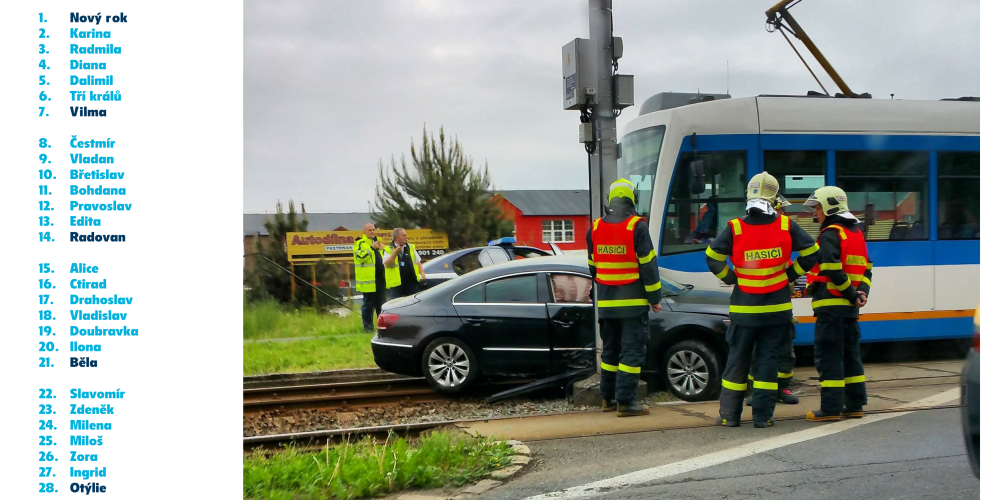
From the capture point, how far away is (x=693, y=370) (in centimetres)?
801

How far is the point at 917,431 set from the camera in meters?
6.39

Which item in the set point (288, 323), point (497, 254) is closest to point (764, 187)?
point (497, 254)

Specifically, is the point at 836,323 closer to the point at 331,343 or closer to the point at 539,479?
the point at 539,479

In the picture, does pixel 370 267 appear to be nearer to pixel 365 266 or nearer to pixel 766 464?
pixel 365 266

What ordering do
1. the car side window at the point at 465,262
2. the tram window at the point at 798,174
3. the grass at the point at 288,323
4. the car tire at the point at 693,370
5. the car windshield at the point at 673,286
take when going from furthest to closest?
the car side window at the point at 465,262 < the grass at the point at 288,323 < the tram window at the point at 798,174 < the car windshield at the point at 673,286 < the car tire at the point at 693,370

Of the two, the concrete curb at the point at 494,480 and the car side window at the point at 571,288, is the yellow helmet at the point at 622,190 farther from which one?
the concrete curb at the point at 494,480

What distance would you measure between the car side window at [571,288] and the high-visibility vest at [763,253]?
83.8 inches

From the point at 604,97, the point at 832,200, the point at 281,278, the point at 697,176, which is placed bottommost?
the point at 281,278

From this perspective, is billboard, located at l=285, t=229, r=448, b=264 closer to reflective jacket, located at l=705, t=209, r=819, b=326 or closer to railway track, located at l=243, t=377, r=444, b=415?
railway track, located at l=243, t=377, r=444, b=415

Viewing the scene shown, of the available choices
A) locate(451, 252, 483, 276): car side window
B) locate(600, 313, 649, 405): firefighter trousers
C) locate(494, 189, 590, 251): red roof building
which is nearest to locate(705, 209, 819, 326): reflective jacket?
locate(600, 313, 649, 405): firefighter trousers

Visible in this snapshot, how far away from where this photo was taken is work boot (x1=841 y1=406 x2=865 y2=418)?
23.4 feet

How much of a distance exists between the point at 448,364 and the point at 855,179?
5.49 m

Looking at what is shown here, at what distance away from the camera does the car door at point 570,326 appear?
8.53m

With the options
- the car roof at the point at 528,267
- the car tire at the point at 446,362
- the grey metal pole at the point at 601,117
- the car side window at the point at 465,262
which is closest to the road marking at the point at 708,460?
the grey metal pole at the point at 601,117
